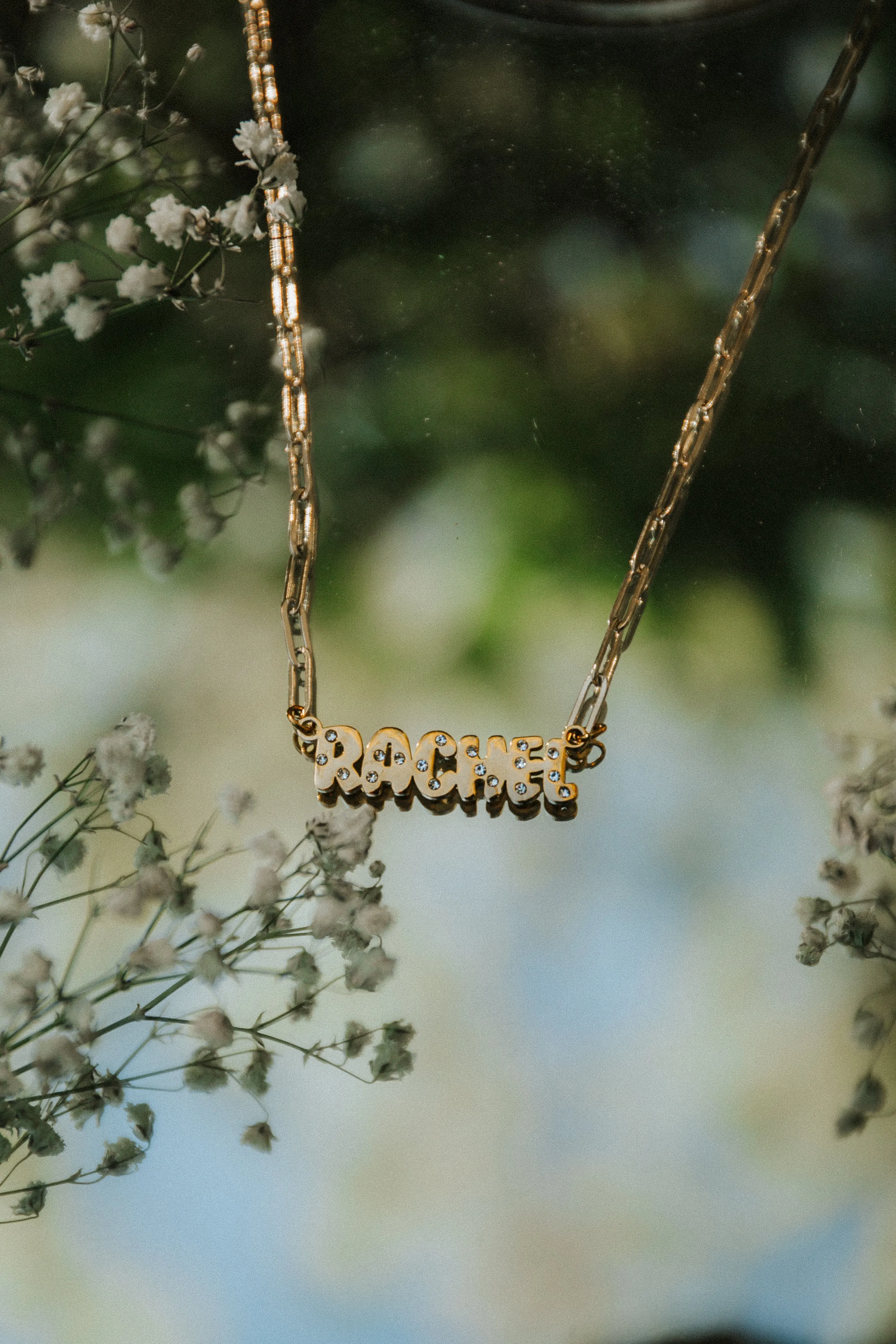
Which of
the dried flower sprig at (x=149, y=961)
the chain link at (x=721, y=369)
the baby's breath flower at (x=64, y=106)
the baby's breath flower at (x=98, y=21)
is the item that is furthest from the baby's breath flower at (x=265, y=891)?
the baby's breath flower at (x=98, y=21)

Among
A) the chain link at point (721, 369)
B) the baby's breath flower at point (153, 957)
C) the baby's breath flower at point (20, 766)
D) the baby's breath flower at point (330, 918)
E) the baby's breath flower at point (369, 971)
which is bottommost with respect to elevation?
the baby's breath flower at point (369, 971)

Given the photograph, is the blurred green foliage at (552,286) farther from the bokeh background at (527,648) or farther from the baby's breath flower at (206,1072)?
the baby's breath flower at (206,1072)

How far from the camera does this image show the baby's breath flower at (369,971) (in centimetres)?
84

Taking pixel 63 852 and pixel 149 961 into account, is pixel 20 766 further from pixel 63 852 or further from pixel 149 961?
pixel 149 961

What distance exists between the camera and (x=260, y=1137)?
0.79 m

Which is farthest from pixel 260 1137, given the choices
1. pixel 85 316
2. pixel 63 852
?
pixel 85 316

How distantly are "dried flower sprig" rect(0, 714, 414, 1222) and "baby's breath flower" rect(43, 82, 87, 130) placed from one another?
587 millimetres

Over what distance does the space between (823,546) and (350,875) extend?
48cm

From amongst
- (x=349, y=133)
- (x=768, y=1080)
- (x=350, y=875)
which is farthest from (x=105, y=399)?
(x=768, y=1080)

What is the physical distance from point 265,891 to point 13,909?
18 centimetres

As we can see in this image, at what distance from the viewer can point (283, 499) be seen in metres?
1.03

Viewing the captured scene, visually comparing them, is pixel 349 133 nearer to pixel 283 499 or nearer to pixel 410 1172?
pixel 283 499

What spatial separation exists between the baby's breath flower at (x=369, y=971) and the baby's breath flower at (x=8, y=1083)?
229 mm

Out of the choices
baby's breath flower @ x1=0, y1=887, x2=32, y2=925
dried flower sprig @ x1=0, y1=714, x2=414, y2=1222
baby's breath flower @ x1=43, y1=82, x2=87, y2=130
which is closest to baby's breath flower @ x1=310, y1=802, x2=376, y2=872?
dried flower sprig @ x1=0, y1=714, x2=414, y2=1222
